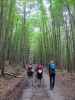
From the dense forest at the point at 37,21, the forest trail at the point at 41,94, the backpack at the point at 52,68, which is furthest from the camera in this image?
the dense forest at the point at 37,21

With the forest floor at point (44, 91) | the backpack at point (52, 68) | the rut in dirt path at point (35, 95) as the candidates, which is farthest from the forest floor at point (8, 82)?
the backpack at point (52, 68)

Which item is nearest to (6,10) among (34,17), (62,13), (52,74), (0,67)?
(0,67)

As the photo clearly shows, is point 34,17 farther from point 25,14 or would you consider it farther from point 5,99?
point 5,99

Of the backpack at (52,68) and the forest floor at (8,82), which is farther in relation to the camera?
the backpack at (52,68)

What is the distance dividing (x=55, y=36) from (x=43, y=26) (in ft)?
20.7

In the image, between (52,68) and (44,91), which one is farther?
(52,68)

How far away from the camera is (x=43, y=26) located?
3697cm

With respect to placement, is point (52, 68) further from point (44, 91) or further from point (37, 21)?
point (37, 21)

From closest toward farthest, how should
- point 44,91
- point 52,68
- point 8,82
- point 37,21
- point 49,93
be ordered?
point 49,93 → point 44,91 → point 52,68 → point 8,82 → point 37,21

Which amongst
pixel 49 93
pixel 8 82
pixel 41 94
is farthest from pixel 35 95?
pixel 8 82

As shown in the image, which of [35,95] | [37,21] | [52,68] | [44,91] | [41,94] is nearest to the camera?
[35,95]

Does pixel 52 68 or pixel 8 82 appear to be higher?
pixel 52 68

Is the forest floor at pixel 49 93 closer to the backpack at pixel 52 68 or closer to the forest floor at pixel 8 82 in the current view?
the forest floor at pixel 8 82

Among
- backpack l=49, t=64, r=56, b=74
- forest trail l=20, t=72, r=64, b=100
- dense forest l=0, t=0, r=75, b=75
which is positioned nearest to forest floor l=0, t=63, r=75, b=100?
forest trail l=20, t=72, r=64, b=100
